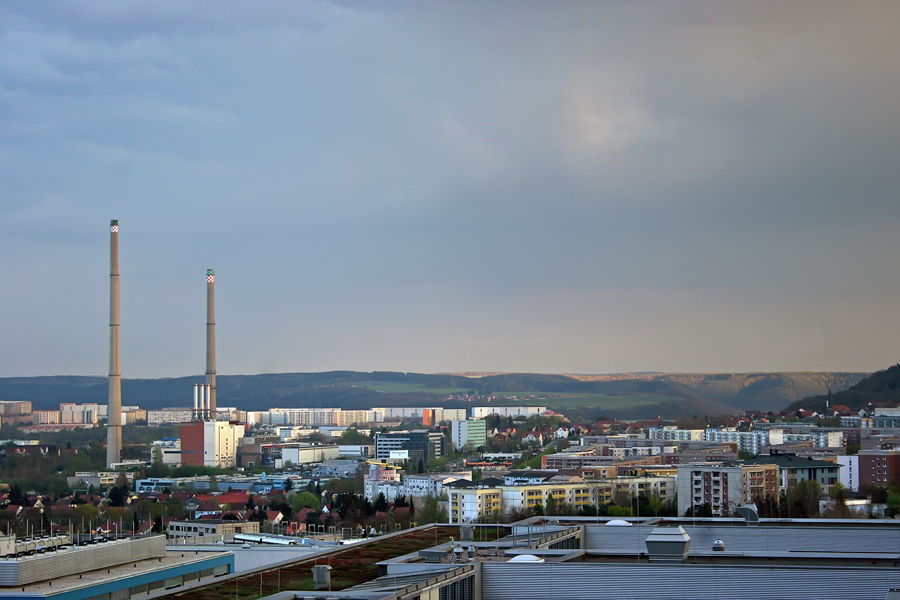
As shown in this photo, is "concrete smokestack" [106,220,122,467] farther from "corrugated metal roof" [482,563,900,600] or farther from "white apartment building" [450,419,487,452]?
"corrugated metal roof" [482,563,900,600]

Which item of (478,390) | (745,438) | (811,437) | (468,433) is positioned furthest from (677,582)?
(478,390)

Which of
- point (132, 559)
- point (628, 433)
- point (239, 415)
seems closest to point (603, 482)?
point (132, 559)

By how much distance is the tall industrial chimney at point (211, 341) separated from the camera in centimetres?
6341

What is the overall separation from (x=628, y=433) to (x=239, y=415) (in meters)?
47.5

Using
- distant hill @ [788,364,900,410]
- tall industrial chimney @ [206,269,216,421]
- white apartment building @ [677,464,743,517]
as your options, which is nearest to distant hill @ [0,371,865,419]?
distant hill @ [788,364,900,410]

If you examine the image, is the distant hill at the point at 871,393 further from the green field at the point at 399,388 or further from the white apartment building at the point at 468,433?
the green field at the point at 399,388

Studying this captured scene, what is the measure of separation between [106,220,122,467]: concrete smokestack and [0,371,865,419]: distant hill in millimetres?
41325

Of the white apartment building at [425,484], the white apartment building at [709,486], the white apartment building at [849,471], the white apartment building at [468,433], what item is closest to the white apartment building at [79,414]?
the white apartment building at [468,433]

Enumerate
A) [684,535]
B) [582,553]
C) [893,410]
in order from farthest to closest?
[893,410] → [582,553] → [684,535]

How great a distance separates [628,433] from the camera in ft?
227

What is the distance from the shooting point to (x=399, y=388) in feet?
423

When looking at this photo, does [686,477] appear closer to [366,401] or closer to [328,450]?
[328,450]

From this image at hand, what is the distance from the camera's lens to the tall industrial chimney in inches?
2496

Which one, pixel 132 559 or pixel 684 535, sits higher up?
pixel 684 535
